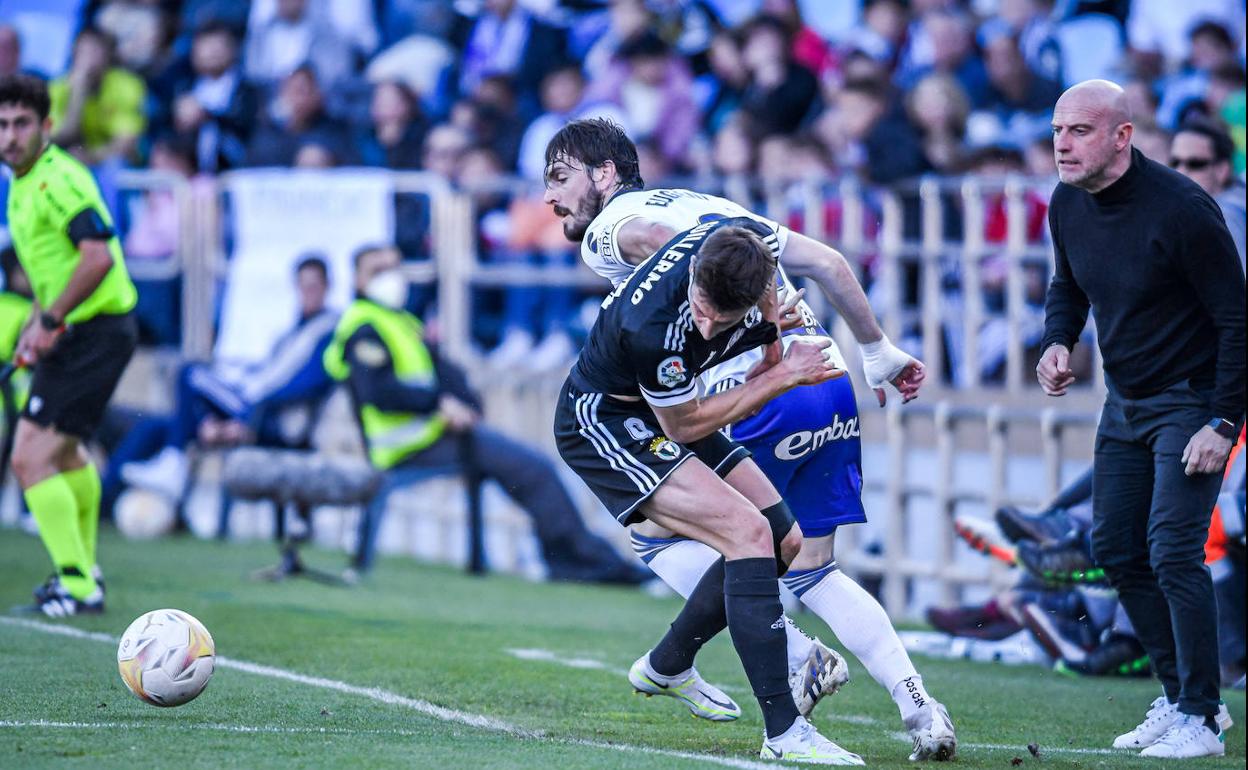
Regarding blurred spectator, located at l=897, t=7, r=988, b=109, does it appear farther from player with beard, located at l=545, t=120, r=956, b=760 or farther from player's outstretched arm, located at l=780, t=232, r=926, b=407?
player's outstretched arm, located at l=780, t=232, r=926, b=407

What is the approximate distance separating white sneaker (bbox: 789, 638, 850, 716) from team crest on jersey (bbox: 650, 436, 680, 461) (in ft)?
3.49

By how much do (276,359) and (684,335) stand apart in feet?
31.4

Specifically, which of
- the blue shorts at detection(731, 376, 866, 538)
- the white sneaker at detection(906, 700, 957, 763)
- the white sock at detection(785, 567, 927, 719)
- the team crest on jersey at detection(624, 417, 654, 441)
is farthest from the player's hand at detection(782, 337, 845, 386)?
the white sneaker at detection(906, 700, 957, 763)

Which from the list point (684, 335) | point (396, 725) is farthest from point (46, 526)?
point (684, 335)

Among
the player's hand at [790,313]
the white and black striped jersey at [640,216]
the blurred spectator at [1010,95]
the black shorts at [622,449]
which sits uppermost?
the blurred spectator at [1010,95]

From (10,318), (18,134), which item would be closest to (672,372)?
(18,134)

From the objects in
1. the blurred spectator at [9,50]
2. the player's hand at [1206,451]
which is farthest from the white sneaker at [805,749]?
the blurred spectator at [9,50]

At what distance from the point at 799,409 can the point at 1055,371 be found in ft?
3.28

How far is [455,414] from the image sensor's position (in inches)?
536

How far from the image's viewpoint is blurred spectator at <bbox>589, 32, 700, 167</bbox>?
Answer: 15.2 metres

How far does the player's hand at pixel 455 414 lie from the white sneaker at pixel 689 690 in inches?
259

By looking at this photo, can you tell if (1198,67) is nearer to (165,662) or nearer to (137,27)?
(165,662)

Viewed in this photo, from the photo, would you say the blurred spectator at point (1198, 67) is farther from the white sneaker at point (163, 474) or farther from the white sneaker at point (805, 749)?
the white sneaker at point (163, 474)

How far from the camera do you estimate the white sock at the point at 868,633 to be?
6.47 m
